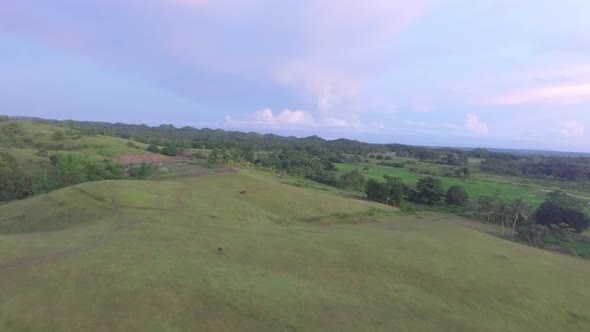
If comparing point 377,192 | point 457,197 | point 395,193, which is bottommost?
point 457,197

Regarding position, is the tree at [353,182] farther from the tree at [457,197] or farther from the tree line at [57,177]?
the tree line at [57,177]

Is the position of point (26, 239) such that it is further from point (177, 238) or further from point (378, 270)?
point (378, 270)

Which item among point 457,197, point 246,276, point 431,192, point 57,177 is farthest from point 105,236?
point 457,197

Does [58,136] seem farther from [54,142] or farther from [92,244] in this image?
[92,244]

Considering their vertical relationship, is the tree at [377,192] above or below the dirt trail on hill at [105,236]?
below

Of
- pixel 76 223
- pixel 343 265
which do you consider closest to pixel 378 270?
pixel 343 265

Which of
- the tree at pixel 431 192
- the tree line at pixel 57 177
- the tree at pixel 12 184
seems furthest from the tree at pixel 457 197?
the tree at pixel 12 184

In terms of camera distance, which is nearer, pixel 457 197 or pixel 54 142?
pixel 457 197
